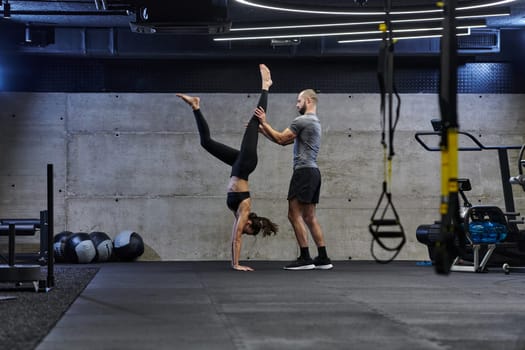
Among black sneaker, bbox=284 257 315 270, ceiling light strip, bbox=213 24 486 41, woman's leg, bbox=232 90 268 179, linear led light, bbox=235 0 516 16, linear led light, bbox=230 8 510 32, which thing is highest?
linear led light, bbox=235 0 516 16

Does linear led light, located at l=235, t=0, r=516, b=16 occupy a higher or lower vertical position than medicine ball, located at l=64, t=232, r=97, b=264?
higher

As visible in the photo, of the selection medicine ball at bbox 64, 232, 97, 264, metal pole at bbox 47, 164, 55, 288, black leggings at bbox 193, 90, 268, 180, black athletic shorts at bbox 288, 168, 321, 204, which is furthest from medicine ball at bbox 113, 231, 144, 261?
metal pole at bbox 47, 164, 55, 288

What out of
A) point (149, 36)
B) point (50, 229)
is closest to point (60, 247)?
point (149, 36)

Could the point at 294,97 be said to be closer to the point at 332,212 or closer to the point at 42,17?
the point at 332,212

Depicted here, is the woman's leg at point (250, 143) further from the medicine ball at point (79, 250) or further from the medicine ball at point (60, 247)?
the medicine ball at point (60, 247)

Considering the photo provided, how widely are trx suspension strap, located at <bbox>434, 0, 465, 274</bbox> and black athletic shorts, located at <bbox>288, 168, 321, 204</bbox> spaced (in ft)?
18.3

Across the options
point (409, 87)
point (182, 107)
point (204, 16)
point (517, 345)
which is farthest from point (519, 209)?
point (517, 345)

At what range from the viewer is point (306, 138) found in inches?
359

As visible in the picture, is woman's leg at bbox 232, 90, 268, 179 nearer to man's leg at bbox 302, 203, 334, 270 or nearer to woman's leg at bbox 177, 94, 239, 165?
woman's leg at bbox 177, 94, 239, 165

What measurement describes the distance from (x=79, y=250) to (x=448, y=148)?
7354 mm

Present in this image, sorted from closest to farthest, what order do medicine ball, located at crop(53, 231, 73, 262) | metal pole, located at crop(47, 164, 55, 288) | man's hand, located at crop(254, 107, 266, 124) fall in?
1. metal pole, located at crop(47, 164, 55, 288)
2. man's hand, located at crop(254, 107, 266, 124)
3. medicine ball, located at crop(53, 231, 73, 262)

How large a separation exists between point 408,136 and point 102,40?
3999 millimetres

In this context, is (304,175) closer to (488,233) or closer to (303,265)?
(303,265)

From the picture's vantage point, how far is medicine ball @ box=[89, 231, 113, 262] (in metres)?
10.4
